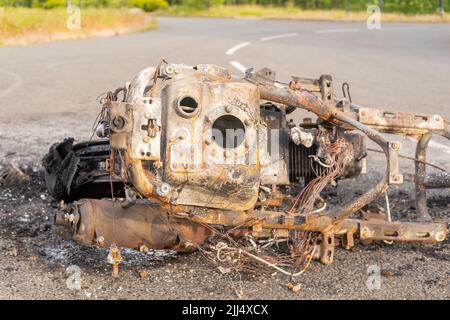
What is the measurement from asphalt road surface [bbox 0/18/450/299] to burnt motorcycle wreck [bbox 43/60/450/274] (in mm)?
210

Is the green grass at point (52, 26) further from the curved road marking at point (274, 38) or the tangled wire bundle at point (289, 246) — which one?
the tangled wire bundle at point (289, 246)

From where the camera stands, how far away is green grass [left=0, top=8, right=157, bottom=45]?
872 inches

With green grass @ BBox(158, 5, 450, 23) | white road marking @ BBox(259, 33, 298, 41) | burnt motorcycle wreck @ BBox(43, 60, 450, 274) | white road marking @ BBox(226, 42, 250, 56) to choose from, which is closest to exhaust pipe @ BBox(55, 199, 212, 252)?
burnt motorcycle wreck @ BBox(43, 60, 450, 274)

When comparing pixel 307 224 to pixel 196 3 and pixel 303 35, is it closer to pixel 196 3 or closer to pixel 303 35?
pixel 303 35

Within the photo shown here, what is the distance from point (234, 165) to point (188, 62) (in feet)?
37.1

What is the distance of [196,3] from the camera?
49188mm

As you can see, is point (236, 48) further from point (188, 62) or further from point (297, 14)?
point (297, 14)

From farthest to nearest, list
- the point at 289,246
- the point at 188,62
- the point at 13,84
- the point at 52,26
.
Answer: the point at 52,26
the point at 188,62
the point at 13,84
the point at 289,246

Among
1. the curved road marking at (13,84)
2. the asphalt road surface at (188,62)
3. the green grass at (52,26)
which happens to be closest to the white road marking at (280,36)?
the asphalt road surface at (188,62)

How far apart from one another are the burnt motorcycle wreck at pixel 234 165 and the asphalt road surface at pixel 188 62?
21 centimetres

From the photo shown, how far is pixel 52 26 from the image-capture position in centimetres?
2422

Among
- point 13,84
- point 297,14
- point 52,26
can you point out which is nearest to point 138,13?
point 52,26

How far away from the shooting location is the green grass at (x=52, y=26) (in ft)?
72.6
